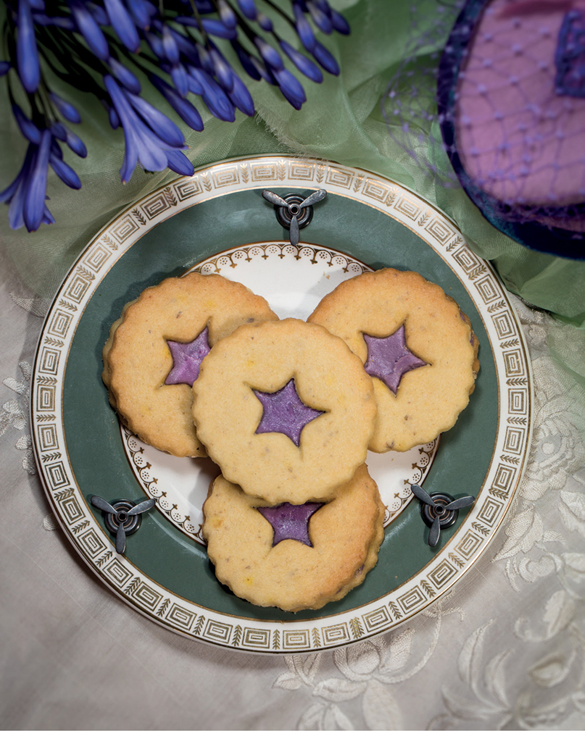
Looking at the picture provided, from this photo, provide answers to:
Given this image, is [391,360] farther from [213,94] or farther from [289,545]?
[213,94]

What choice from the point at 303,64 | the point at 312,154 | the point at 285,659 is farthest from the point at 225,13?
the point at 285,659

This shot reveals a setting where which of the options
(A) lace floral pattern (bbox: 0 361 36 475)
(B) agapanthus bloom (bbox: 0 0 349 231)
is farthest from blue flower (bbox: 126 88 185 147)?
(A) lace floral pattern (bbox: 0 361 36 475)

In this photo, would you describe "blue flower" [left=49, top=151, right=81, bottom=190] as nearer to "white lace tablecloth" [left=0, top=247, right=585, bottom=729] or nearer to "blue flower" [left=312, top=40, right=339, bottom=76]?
"blue flower" [left=312, top=40, right=339, bottom=76]

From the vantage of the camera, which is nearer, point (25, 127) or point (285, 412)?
point (25, 127)

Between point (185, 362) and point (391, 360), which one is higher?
point (185, 362)

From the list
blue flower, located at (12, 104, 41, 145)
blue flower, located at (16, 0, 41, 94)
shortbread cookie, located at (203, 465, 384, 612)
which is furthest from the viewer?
shortbread cookie, located at (203, 465, 384, 612)

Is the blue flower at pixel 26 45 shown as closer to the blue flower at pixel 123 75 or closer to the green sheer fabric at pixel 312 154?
the blue flower at pixel 123 75
